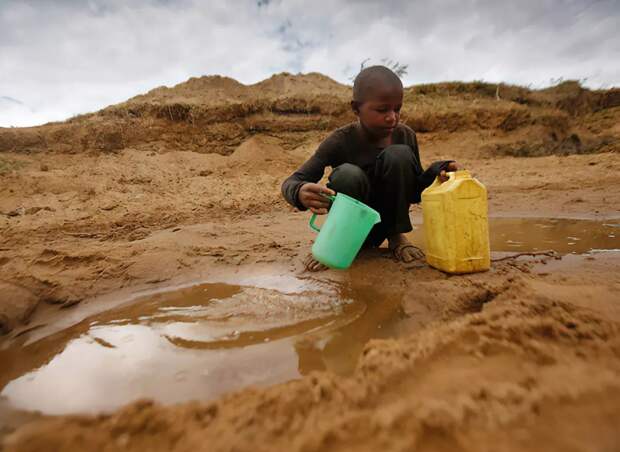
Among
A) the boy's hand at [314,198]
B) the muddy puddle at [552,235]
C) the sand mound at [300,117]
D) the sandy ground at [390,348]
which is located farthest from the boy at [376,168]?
the sand mound at [300,117]

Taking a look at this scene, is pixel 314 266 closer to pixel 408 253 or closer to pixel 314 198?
pixel 314 198

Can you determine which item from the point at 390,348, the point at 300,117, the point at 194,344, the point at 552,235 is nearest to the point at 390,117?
the point at 390,348

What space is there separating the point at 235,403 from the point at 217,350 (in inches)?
12.8

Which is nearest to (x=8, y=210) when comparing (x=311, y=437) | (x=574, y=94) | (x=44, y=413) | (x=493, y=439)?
(x=44, y=413)

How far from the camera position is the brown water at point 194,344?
941 millimetres

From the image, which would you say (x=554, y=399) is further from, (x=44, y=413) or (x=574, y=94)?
(x=574, y=94)

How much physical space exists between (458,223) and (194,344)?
1.18m

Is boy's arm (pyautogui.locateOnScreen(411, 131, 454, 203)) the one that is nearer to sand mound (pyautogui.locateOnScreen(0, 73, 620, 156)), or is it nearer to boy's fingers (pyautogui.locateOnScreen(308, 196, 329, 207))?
boy's fingers (pyautogui.locateOnScreen(308, 196, 329, 207))

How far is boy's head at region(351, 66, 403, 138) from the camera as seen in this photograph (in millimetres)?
1717

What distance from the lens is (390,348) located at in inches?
36.8

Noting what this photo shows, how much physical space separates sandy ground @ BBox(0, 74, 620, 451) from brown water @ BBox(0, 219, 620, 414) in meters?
0.09

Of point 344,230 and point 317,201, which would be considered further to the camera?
point 317,201

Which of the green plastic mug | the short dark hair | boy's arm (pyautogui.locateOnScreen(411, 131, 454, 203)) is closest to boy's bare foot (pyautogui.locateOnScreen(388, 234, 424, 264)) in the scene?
boy's arm (pyautogui.locateOnScreen(411, 131, 454, 203))

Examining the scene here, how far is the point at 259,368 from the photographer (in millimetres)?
994
